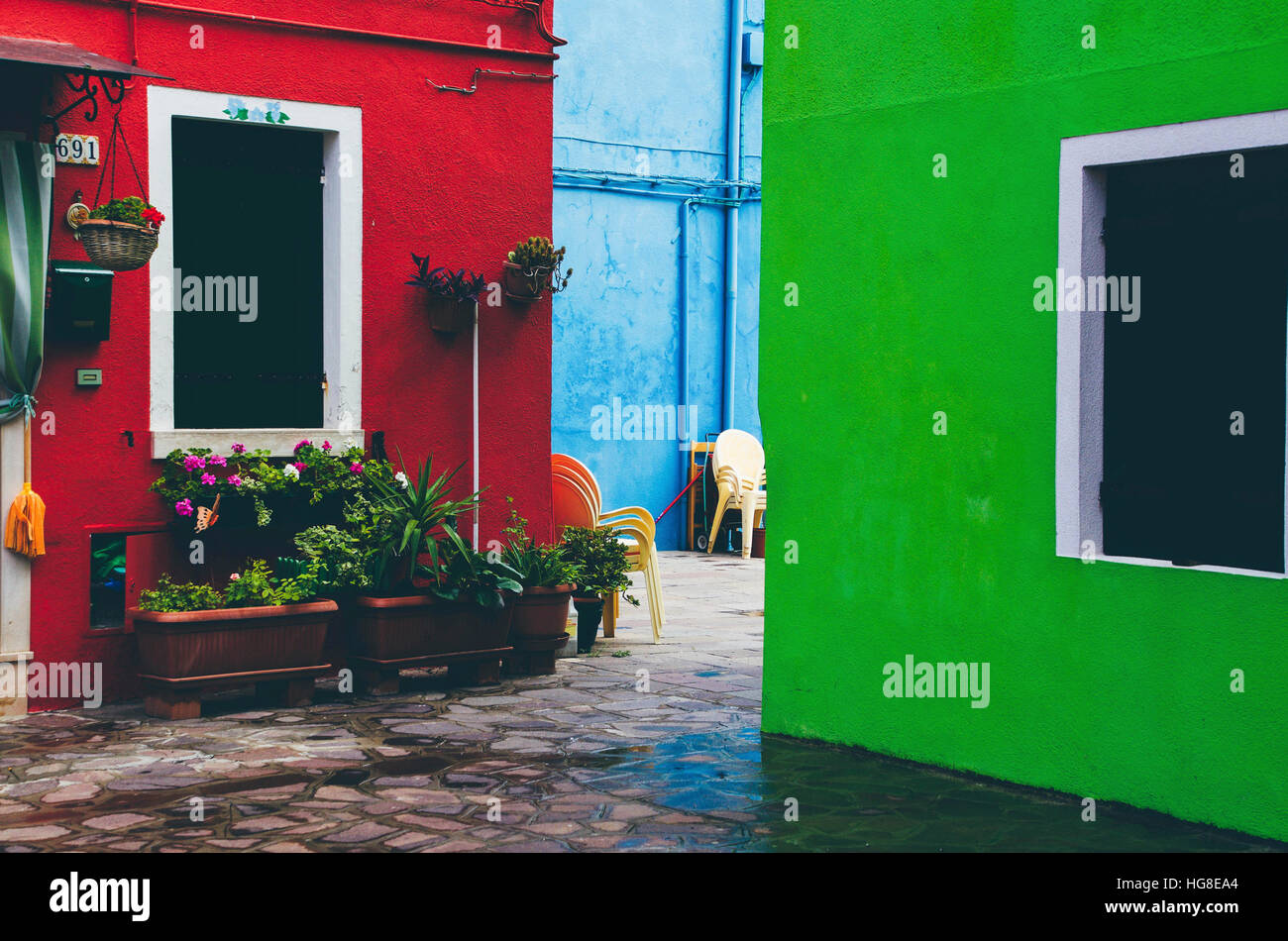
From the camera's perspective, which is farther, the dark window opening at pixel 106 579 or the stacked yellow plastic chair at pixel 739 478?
the stacked yellow plastic chair at pixel 739 478

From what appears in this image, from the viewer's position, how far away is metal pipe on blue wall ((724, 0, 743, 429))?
1611 cm

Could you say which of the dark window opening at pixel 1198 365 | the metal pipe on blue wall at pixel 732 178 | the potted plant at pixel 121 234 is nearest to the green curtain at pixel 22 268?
the potted plant at pixel 121 234

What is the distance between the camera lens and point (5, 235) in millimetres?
6863

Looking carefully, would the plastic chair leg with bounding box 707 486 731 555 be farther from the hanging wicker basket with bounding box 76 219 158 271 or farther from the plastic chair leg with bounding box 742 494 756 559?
the hanging wicker basket with bounding box 76 219 158 271

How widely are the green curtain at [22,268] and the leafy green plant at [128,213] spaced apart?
331 millimetres

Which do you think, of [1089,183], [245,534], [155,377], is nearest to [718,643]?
[245,534]

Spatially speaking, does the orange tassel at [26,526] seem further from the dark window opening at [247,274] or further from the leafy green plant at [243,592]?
the dark window opening at [247,274]

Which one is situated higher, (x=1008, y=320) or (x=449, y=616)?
(x=1008, y=320)

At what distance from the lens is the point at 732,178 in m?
16.2

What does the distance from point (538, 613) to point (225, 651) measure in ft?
6.32

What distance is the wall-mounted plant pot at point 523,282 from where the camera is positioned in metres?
8.55

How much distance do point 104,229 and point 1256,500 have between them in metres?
5.23

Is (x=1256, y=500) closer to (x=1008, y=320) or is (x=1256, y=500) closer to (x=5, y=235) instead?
(x=1008, y=320)

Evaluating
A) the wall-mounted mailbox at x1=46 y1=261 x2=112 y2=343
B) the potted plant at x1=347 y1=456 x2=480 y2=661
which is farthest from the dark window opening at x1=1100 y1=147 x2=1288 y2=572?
the wall-mounted mailbox at x1=46 y1=261 x2=112 y2=343
